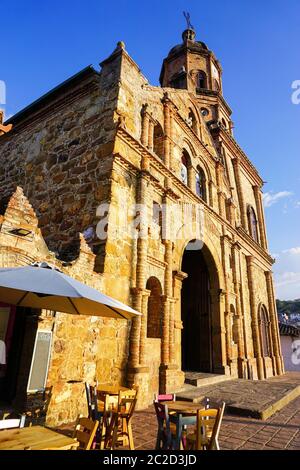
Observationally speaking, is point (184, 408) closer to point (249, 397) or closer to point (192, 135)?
point (249, 397)

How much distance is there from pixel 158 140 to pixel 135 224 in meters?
4.07

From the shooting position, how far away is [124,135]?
7.84m

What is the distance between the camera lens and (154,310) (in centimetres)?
802

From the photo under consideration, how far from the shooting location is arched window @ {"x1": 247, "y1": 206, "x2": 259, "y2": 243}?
60.3 ft

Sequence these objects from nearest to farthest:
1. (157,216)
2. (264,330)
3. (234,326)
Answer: (157,216) → (234,326) → (264,330)

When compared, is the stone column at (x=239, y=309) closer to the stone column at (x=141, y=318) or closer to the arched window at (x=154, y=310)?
the arched window at (x=154, y=310)

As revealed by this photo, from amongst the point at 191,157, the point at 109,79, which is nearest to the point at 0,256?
the point at 109,79

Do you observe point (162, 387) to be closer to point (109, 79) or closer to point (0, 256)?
point (0, 256)

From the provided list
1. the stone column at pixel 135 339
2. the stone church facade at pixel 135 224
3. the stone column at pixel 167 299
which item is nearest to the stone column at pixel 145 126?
the stone church facade at pixel 135 224

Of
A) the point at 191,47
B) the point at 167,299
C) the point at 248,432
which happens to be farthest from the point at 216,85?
the point at 248,432

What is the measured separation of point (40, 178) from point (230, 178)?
1128 cm

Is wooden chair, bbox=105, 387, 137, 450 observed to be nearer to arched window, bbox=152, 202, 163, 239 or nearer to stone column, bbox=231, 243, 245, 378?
arched window, bbox=152, 202, 163, 239

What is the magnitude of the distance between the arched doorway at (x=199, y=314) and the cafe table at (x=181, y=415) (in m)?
8.03

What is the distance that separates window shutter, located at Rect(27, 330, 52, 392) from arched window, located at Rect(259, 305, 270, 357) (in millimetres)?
13866
